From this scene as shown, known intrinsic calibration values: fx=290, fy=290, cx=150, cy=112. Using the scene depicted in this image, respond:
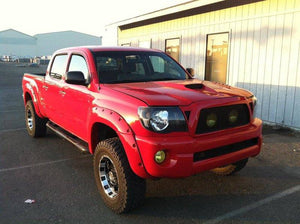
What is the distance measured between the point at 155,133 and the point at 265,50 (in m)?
5.87

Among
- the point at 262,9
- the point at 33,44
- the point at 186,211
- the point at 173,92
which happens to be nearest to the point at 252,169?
the point at 186,211

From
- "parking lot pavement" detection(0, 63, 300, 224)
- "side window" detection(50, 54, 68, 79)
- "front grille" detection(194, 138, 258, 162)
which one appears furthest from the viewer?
"side window" detection(50, 54, 68, 79)

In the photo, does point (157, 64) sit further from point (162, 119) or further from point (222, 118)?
point (162, 119)

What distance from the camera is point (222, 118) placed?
3217 millimetres

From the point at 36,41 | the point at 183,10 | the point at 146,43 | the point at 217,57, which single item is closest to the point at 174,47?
the point at 183,10

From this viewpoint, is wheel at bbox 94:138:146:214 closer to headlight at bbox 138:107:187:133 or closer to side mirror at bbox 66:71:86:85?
headlight at bbox 138:107:187:133

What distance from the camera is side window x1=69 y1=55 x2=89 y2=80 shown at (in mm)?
4127

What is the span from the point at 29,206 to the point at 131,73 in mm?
2164

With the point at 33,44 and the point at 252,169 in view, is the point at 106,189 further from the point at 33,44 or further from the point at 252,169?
the point at 33,44

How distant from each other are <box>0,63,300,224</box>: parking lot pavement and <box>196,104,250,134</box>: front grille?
0.98m

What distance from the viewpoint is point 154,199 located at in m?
3.63

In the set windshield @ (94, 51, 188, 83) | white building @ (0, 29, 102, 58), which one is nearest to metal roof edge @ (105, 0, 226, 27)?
windshield @ (94, 51, 188, 83)

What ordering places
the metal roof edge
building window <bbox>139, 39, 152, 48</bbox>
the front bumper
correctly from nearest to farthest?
the front bumper < the metal roof edge < building window <bbox>139, 39, 152, 48</bbox>

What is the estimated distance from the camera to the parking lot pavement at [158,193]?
3217mm
